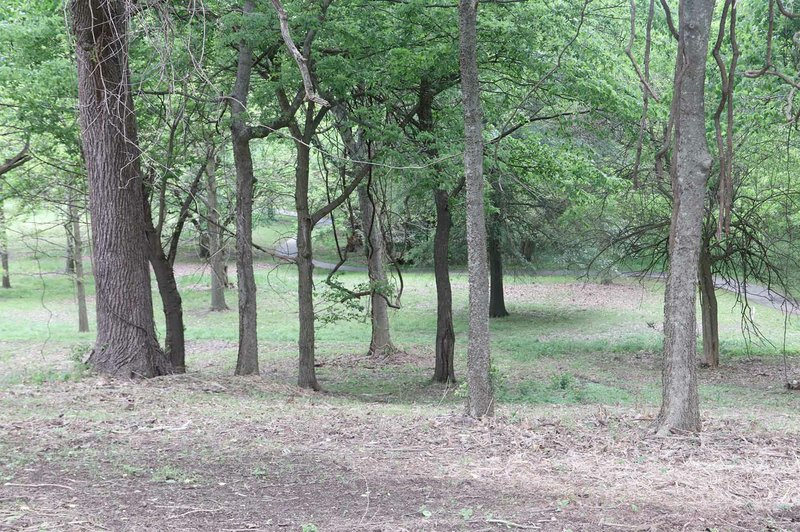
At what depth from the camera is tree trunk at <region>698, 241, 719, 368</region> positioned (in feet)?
53.1

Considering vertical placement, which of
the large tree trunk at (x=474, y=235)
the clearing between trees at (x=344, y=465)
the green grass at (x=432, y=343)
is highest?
the large tree trunk at (x=474, y=235)

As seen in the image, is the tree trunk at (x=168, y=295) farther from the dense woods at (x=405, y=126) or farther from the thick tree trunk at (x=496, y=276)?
the thick tree trunk at (x=496, y=276)

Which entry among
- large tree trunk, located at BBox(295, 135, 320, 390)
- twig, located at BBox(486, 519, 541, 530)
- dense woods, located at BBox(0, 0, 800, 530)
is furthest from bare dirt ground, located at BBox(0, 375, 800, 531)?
large tree trunk, located at BBox(295, 135, 320, 390)

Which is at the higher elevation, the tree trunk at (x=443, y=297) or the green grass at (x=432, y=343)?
the tree trunk at (x=443, y=297)

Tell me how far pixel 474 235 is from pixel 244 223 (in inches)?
224

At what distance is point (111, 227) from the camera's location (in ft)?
30.7

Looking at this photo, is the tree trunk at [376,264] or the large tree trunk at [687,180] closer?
the large tree trunk at [687,180]

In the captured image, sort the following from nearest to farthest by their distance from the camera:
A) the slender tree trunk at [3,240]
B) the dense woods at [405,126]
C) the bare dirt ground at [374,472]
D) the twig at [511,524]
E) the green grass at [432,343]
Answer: the twig at [511,524], the bare dirt ground at [374,472], the dense woods at [405,126], the green grass at [432,343], the slender tree trunk at [3,240]

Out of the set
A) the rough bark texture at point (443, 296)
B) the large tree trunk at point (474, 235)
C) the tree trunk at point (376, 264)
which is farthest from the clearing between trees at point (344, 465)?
the tree trunk at point (376, 264)

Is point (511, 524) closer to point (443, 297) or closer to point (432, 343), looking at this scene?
point (443, 297)

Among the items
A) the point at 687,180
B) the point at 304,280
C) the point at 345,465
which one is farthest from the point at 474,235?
the point at 304,280

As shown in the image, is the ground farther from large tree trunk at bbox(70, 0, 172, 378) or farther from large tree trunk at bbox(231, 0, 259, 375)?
large tree trunk at bbox(231, 0, 259, 375)

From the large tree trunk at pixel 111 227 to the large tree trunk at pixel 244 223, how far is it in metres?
2.13

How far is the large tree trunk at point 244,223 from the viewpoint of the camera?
36.7 feet
